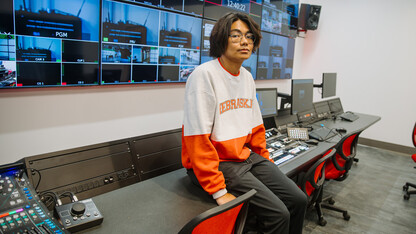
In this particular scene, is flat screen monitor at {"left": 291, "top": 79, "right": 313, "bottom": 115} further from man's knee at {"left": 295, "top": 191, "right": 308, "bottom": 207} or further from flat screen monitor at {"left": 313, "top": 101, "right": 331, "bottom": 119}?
man's knee at {"left": 295, "top": 191, "right": 308, "bottom": 207}

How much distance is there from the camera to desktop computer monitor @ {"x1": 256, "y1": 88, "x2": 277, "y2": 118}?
258 centimetres

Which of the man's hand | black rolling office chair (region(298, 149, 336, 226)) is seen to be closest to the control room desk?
the man's hand

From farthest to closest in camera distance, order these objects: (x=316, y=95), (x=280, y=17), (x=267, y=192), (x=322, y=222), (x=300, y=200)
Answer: (x=316, y=95)
(x=280, y=17)
(x=322, y=222)
(x=300, y=200)
(x=267, y=192)

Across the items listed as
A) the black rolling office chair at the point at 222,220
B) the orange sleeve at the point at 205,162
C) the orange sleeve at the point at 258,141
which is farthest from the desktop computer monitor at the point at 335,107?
the black rolling office chair at the point at 222,220

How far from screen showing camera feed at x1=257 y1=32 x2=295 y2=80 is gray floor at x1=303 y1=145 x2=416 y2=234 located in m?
1.73

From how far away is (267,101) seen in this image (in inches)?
104

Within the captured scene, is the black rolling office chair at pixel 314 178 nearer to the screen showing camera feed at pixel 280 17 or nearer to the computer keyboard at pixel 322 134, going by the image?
the computer keyboard at pixel 322 134

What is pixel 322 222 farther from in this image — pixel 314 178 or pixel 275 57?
pixel 275 57

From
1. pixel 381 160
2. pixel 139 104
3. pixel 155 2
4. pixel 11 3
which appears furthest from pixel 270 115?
pixel 381 160

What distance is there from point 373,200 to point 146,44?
276 centimetres

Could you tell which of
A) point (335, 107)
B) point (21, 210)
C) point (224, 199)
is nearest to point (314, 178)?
point (224, 199)

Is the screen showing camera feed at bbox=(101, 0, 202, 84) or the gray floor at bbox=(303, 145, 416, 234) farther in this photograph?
the gray floor at bbox=(303, 145, 416, 234)

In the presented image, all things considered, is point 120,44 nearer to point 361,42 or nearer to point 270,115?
point 270,115

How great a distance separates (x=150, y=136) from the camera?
185 cm
